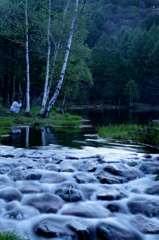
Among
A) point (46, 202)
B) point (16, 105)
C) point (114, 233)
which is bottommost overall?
point (114, 233)

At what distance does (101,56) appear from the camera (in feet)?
228

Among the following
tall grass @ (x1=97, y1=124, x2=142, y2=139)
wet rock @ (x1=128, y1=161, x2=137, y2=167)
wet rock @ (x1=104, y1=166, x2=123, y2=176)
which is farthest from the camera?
tall grass @ (x1=97, y1=124, x2=142, y2=139)

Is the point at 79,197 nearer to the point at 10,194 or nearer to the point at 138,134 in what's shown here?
the point at 10,194

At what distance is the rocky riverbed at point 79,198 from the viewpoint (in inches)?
156

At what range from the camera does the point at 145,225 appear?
4.11 metres

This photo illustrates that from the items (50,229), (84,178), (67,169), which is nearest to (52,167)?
(67,169)

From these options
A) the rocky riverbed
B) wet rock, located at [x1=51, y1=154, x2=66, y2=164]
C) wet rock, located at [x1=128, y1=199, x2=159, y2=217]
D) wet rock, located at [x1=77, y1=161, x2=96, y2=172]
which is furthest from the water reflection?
wet rock, located at [x1=128, y1=199, x2=159, y2=217]

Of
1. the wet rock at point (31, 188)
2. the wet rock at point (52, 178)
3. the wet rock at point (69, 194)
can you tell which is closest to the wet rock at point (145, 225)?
the wet rock at point (69, 194)

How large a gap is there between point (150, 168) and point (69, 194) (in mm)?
2815

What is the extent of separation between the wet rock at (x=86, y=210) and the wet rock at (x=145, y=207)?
1.75 ft

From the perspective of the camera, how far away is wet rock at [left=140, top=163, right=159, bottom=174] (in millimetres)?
6801

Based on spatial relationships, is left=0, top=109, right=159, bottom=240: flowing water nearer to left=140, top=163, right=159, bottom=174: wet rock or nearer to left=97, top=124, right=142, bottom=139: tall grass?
left=140, top=163, right=159, bottom=174: wet rock

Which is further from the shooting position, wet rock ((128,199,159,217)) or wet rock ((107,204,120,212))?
wet rock ((107,204,120,212))

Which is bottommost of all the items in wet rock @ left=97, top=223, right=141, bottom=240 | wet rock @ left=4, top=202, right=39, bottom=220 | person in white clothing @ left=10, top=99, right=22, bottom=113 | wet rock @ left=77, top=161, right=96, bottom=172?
wet rock @ left=97, top=223, right=141, bottom=240
